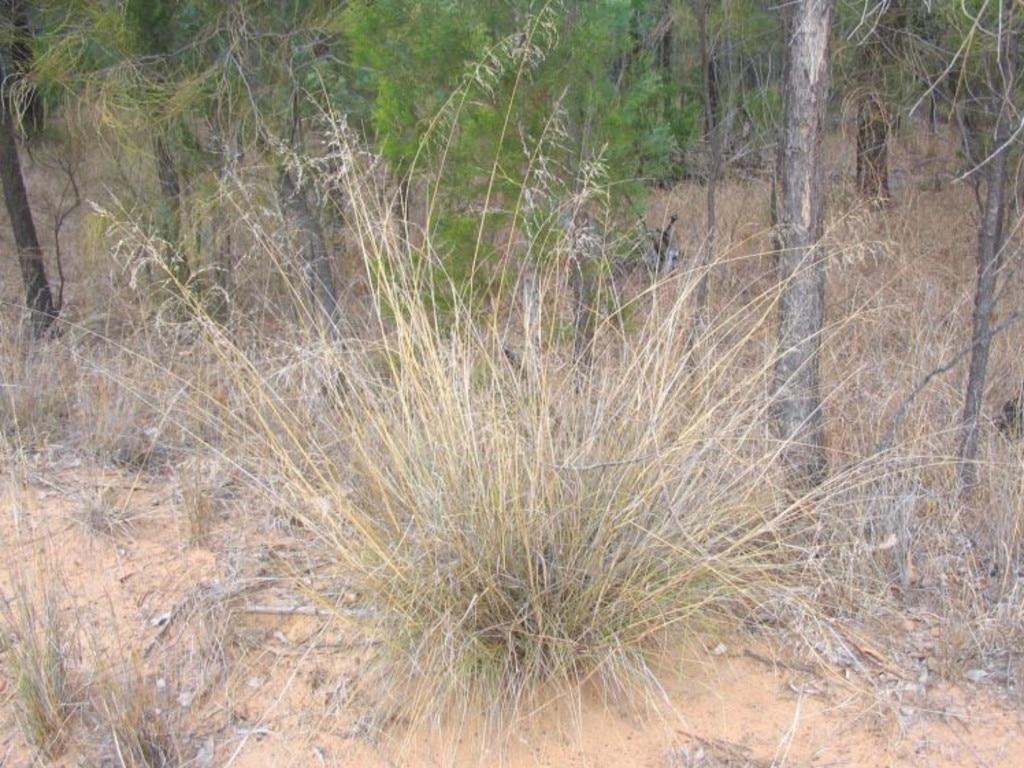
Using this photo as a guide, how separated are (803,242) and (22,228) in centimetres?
583

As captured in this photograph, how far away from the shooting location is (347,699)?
348 centimetres

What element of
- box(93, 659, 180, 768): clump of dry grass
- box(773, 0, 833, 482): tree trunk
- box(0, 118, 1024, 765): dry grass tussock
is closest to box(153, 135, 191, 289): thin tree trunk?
box(0, 118, 1024, 765): dry grass tussock

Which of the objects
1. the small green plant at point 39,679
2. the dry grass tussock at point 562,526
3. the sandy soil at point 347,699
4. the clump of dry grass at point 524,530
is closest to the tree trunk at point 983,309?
the dry grass tussock at point 562,526

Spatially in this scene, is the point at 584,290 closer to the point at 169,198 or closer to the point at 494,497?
the point at 494,497

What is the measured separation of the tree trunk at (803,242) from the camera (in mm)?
4055

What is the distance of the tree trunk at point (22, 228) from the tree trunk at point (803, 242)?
205 inches

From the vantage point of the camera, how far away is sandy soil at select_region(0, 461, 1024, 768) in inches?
130

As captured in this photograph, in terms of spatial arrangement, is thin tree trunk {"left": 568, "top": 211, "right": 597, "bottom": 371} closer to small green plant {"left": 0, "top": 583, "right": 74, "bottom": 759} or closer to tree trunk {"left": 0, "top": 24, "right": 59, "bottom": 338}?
small green plant {"left": 0, "top": 583, "right": 74, "bottom": 759}

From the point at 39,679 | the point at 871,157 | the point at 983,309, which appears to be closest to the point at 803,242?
the point at 983,309

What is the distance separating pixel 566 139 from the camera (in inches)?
203

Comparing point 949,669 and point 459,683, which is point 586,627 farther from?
point 949,669

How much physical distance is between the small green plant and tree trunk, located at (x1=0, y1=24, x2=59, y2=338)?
431cm

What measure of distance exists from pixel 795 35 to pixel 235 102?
3.41 meters

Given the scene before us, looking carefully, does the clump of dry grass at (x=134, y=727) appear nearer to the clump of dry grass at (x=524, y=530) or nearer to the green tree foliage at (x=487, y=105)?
the clump of dry grass at (x=524, y=530)
